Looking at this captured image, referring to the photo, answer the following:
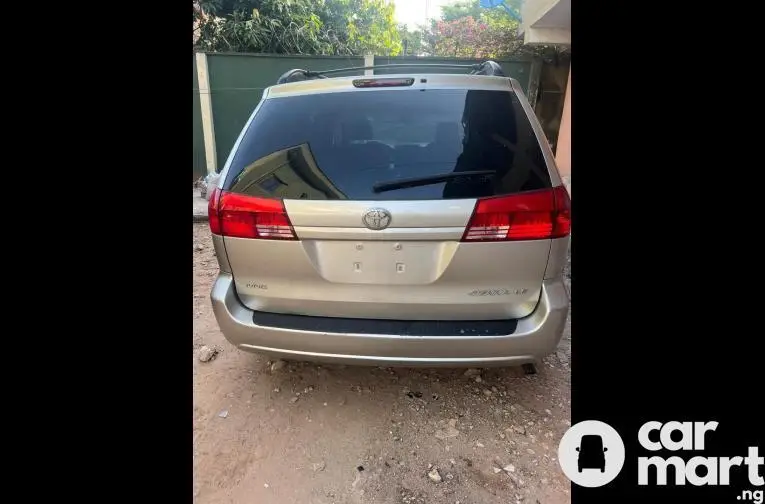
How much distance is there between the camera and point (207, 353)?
290 cm

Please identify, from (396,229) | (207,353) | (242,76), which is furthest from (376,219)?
(242,76)

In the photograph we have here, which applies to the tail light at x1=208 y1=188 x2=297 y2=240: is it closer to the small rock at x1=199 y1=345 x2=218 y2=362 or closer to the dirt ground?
the dirt ground

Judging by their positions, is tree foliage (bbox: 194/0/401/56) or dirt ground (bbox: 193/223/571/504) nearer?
dirt ground (bbox: 193/223/571/504)

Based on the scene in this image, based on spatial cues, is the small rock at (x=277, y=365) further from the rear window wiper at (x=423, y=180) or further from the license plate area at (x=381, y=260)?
the rear window wiper at (x=423, y=180)

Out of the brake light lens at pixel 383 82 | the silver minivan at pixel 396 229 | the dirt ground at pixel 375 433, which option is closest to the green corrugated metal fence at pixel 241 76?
the brake light lens at pixel 383 82

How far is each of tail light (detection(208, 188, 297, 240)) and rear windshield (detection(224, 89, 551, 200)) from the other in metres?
0.05

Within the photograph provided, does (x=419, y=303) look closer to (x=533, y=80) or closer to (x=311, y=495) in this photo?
(x=311, y=495)

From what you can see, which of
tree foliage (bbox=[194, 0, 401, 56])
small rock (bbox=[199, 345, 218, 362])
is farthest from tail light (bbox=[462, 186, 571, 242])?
tree foliage (bbox=[194, 0, 401, 56])

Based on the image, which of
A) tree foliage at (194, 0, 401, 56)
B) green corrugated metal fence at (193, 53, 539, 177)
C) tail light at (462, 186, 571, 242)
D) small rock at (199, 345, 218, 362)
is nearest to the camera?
tail light at (462, 186, 571, 242)

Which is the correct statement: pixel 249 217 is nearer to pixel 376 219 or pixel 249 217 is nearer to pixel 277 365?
pixel 376 219

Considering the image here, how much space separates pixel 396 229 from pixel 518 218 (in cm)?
52

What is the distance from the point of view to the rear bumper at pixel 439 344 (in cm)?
196

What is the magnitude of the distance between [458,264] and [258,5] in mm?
7924

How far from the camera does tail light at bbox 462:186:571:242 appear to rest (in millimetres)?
1866
